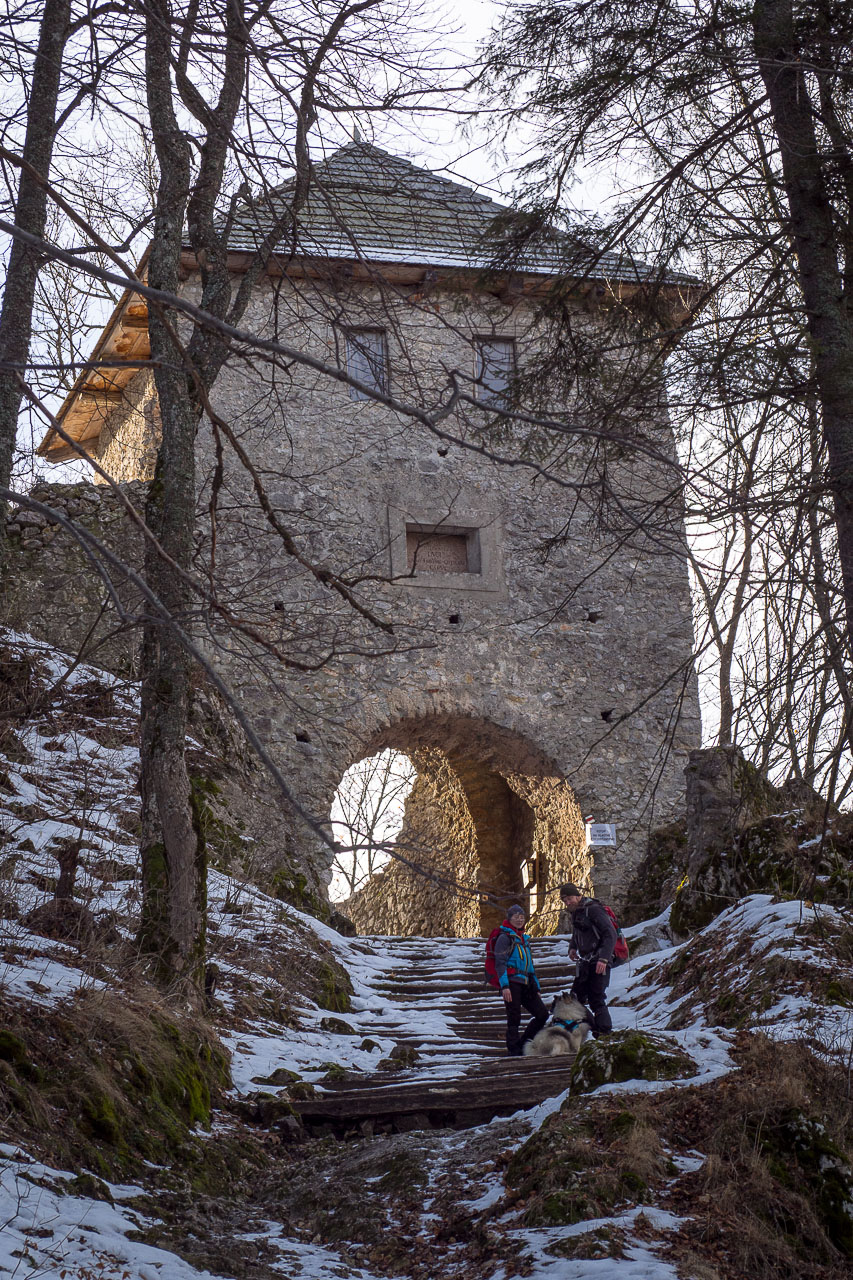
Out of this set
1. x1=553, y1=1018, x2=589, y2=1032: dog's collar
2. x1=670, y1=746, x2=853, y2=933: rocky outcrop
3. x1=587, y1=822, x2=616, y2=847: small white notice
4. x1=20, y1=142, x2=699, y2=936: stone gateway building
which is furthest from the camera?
x1=587, y1=822, x2=616, y2=847: small white notice

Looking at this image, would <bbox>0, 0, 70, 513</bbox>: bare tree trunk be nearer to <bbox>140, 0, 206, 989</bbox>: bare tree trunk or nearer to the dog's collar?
<bbox>140, 0, 206, 989</bbox>: bare tree trunk

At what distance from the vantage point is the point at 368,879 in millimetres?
19656

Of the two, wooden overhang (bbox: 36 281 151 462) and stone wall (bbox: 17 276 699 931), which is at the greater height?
wooden overhang (bbox: 36 281 151 462)

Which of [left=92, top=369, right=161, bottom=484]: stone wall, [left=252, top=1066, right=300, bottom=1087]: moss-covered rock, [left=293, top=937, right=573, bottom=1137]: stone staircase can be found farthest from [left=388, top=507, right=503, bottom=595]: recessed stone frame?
[left=252, top=1066, right=300, bottom=1087]: moss-covered rock

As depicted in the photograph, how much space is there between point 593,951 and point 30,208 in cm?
497

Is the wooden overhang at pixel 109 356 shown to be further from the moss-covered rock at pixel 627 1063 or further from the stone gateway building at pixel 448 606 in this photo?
the moss-covered rock at pixel 627 1063

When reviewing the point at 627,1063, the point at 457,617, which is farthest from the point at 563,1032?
the point at 457,617

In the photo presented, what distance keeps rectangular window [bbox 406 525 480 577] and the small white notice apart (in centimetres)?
318

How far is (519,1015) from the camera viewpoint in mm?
6844

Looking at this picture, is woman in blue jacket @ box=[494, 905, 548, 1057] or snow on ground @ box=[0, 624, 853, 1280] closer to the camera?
snow on ground @ box=[0, 624, 853, 1280]

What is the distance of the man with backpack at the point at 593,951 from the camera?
22.2 ft

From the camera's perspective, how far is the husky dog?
6602 mm

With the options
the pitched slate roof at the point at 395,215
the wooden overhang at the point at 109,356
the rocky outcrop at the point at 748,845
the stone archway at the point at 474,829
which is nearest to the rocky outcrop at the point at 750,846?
the rocky outcrop at the point at 748,845

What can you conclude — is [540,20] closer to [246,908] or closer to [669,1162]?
[669,1162]
